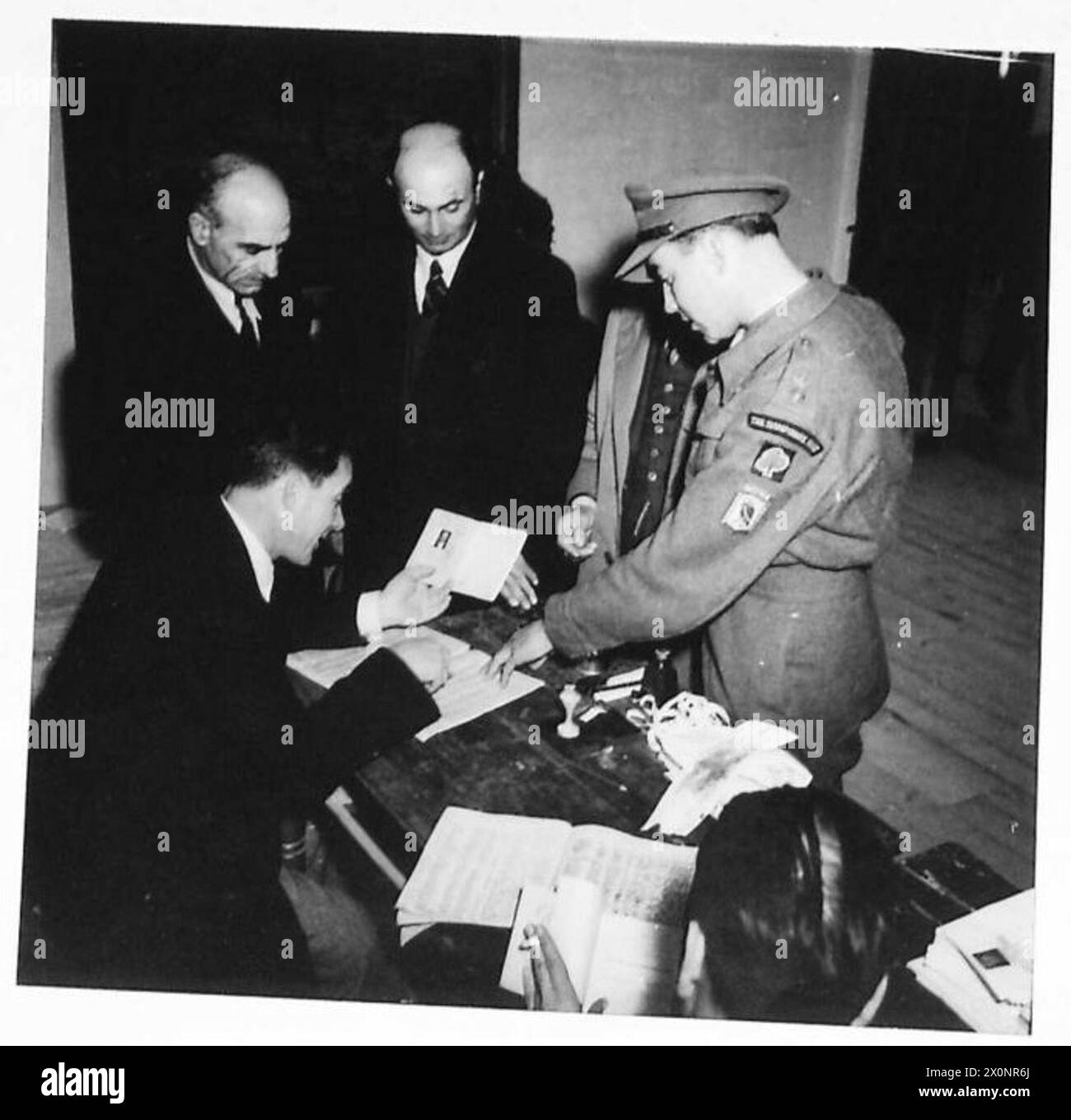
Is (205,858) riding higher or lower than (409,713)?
lower

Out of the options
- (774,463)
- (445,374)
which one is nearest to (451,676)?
(774,463)

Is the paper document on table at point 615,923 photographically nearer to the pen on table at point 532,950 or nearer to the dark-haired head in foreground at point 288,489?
the pen on table at point 532,950

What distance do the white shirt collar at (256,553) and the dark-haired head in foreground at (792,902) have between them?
856mm

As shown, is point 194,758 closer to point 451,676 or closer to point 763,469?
point 451,676

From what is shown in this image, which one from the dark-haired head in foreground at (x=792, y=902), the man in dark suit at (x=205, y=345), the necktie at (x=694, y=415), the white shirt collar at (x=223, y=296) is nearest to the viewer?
the dark-haired head in foreground at (x=792, y=902)

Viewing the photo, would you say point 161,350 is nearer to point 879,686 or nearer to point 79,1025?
point 79,1025

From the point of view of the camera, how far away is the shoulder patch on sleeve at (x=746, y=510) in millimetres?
1470

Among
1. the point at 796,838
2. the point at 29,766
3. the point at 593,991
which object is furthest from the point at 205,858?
the point at 796,838

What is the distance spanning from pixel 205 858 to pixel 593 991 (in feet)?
2.19

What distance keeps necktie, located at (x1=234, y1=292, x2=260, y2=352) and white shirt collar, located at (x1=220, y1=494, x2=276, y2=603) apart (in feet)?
2.60

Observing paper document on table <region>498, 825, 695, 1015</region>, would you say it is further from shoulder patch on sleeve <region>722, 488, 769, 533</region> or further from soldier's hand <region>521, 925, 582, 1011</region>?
shoulder patch on sleeve <region>722, 488, 769, 533</region>

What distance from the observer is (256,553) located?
1.59 metres

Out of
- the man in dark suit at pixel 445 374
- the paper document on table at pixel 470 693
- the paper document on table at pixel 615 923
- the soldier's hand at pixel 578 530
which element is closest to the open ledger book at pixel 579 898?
the paper document on table at pixel 615 923
